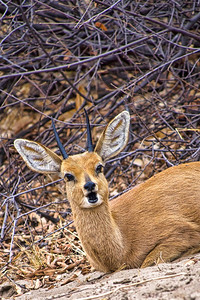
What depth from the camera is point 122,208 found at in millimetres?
5125

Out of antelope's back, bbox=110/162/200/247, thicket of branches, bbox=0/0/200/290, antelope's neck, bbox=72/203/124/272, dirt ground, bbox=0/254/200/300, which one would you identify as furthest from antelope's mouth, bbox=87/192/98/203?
thicket of branches, bbox=0/0/200/290

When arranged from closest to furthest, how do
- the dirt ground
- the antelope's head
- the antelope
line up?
1. the dirt ground
2. the antelope's head
3. the antelope

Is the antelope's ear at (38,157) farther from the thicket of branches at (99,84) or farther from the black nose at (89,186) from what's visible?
the thicket of branches at (99,84)

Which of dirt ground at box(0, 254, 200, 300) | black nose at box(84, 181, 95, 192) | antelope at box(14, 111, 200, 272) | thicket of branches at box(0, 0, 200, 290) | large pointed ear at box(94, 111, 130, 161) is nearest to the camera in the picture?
dirt ground at box(0, 254, 200, 300)

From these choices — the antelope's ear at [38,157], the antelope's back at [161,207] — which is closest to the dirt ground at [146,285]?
the antelope's back at [161,207]

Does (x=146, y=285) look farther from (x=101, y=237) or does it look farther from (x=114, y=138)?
(x=114, y=138)

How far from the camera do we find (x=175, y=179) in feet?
17.0

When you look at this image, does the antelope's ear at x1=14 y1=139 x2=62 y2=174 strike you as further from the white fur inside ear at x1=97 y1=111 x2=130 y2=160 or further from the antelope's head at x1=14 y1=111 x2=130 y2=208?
the white fur inside ear at x1=97 y1=111 x2=130 y2=160

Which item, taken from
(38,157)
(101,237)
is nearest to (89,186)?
(101,237)

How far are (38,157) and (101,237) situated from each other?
1.06 m

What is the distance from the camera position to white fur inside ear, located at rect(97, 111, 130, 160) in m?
4.98

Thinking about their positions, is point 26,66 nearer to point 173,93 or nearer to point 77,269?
point 173,93

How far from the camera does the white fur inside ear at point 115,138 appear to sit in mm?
4977

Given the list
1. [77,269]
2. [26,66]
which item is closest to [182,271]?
[77,269]
